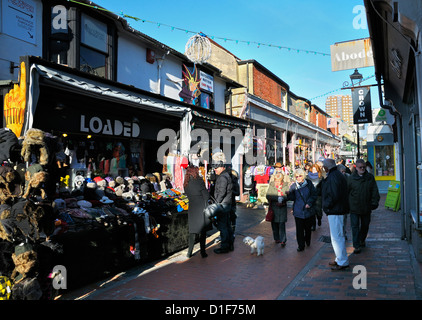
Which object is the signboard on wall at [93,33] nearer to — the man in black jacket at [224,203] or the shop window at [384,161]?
the man in black jacket at [224,203]

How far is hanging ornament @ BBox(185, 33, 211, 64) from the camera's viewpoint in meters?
10.3

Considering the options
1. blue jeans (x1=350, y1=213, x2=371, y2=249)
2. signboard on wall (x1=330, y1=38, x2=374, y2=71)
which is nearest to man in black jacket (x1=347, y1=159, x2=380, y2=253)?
blue jeans (x1=350, y1=213, x2=371, y2=249)

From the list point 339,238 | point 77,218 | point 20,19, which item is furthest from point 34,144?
point 339,238

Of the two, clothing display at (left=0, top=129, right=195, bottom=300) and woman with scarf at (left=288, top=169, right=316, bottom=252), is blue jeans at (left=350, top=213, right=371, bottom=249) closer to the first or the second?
woman with scarf at (left=288, top=169, right=316, bottom=252)

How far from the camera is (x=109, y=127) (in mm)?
7898

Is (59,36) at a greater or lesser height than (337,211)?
greater

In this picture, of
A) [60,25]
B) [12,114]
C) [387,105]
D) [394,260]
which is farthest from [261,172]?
[12,114]

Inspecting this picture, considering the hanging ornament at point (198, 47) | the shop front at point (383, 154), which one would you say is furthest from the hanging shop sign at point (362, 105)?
the hanging ornament at point (198, 47)

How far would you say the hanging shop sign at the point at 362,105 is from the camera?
1477 centimetres

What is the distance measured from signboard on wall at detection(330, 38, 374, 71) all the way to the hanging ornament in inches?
161

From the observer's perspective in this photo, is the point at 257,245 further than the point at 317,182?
No

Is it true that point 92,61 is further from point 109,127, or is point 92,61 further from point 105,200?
point 105,200

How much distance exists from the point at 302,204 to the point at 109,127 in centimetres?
482

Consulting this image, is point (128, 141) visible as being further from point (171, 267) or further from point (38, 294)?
point (38, 294)
